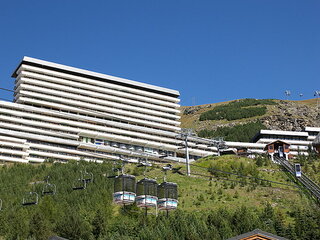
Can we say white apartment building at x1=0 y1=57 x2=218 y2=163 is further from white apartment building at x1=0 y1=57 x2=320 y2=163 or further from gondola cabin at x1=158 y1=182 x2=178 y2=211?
gondola cabin at x1=158 y1=182 x2=178 y2=211

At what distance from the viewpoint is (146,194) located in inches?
1864

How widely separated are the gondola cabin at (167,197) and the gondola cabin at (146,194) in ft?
4.49

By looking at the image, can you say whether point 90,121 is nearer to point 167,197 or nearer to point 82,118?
point 82,118

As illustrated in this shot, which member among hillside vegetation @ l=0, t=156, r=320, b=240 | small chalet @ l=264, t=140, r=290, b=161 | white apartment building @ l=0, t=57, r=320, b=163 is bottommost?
hillside vegetation @ l=0, t=156, r=320, b=240

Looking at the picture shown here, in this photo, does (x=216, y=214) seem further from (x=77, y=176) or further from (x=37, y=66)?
(x=37, y=66)

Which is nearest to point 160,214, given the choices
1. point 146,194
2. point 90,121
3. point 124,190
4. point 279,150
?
point 146,194

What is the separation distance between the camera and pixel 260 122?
616 ft

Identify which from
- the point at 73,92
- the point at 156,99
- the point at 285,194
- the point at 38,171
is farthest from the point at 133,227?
the point at 156,99

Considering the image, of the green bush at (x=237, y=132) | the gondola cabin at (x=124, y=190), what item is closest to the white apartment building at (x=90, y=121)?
the green bush at (x=237, y=132)

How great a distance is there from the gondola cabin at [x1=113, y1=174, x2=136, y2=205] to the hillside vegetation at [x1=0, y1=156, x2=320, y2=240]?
12032 mm

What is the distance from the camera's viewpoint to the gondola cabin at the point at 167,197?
4900 cm

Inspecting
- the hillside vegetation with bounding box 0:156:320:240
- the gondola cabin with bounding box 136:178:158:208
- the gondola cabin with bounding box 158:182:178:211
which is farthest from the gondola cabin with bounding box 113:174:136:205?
the hillside vegetation with bounding box 0:156:320:240

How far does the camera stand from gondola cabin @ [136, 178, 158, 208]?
47.4 meters

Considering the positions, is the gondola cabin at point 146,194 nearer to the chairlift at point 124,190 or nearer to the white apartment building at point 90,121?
the chairlift at point 124,190
